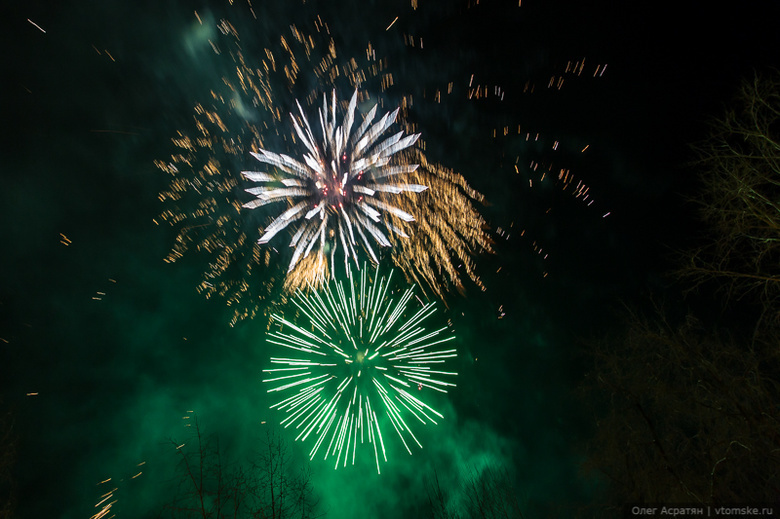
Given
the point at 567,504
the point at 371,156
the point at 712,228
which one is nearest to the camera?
the point at 712,228

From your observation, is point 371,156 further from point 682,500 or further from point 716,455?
point 682,500

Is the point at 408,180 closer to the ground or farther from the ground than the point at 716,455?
farther from the ground

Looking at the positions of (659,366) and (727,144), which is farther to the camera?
(659,366)

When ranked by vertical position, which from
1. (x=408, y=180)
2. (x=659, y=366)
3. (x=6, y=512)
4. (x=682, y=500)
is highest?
(x=408, y=180)

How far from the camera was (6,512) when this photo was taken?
1342 centimetres

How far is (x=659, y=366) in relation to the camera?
9859 mm

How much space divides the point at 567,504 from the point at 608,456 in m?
3.01

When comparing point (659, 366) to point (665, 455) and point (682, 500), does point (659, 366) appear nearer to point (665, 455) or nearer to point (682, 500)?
point (665, 455)

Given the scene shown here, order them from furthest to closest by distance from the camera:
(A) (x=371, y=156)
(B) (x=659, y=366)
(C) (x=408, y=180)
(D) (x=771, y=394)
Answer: (C) (x=408, y=180) → (A) (x=371, y=156) → (B) (x=659, y=366) → (D) (x=771, y=394)

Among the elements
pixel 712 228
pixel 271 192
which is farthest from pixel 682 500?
pixel 271 192

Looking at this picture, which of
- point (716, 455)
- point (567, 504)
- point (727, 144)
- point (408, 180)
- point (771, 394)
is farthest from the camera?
point (567, 504)

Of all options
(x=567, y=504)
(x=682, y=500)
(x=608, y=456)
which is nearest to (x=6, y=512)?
(x=567, y=504)

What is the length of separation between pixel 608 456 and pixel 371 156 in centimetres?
1351

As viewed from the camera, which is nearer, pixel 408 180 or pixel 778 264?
pixel 778 264
